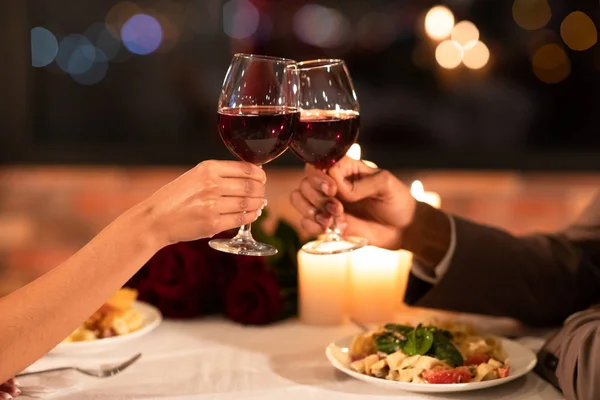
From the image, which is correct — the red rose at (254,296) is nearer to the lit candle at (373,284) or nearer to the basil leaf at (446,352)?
the lit candle at (373,284)

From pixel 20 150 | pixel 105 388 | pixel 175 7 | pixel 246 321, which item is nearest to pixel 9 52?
pixel 20 150

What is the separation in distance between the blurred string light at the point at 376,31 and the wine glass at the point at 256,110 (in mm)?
1949

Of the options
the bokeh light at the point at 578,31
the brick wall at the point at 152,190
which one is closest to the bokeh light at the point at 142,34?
the brick wall at the point at 152,190

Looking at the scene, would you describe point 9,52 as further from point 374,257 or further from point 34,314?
point 34,314

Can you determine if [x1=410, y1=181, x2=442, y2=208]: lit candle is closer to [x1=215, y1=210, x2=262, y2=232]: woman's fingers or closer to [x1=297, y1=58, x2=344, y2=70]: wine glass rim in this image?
[x1=297, y1=58, x2=344, y2=70]: wine glass rim

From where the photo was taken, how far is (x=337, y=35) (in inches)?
117

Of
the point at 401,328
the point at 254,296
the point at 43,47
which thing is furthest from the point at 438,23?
the point at 401,328

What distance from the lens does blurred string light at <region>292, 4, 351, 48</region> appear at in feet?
9.78

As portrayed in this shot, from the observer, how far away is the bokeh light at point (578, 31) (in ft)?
9.76

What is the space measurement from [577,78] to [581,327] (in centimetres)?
212

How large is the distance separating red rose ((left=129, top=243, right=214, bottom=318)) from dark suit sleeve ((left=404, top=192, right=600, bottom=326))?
368mm

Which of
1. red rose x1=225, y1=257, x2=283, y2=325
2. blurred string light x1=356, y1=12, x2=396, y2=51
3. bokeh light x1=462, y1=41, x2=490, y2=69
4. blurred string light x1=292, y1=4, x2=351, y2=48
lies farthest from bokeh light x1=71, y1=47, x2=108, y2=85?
red rose x1=225, y1=257, x2=283, y2=325

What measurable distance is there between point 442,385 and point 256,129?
41 cm

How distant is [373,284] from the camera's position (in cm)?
148
